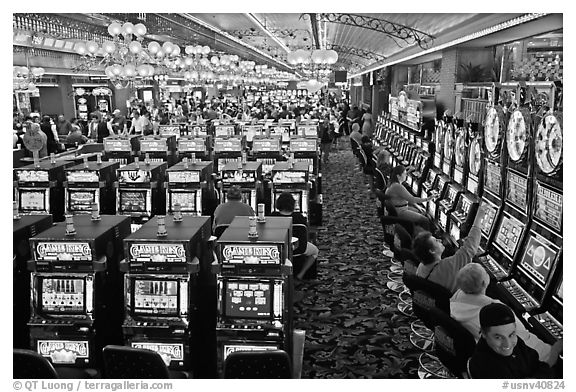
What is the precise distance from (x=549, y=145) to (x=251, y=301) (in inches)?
106

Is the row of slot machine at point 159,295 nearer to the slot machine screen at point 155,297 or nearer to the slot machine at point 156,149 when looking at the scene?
the slot machine screen at point 155,297

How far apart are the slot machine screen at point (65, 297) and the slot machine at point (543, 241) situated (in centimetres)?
345

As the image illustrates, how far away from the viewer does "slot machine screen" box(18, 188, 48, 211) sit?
8.66m

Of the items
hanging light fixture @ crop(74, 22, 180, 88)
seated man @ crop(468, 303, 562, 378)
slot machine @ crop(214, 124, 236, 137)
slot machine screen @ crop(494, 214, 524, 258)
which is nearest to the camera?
seated man @ crop(468, 303, 562, 378)

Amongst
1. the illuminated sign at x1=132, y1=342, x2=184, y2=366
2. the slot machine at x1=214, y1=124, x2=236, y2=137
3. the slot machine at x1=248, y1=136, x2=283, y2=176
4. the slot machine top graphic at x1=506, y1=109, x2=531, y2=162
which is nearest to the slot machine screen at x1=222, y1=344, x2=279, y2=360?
the illuminated sign at x1=132, y1=342, x2=184, y2=366

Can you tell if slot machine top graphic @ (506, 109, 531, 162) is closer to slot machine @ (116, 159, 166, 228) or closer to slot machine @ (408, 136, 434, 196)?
slot machine @ (408, 136, 434, 196)

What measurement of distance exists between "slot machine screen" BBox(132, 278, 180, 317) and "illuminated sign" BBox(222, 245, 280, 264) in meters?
0.43

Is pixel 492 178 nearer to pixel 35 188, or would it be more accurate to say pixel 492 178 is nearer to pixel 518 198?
pixel 518 198

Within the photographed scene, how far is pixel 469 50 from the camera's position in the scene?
428 inches

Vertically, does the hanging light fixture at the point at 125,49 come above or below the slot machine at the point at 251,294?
above

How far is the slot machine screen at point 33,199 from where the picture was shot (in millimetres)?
8664

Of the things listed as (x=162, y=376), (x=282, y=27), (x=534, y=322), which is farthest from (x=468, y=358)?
(x=282, y=27)

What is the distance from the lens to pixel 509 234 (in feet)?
18.8

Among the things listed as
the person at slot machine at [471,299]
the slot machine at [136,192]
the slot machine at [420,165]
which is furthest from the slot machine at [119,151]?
the person at slot machine at [471,299]
